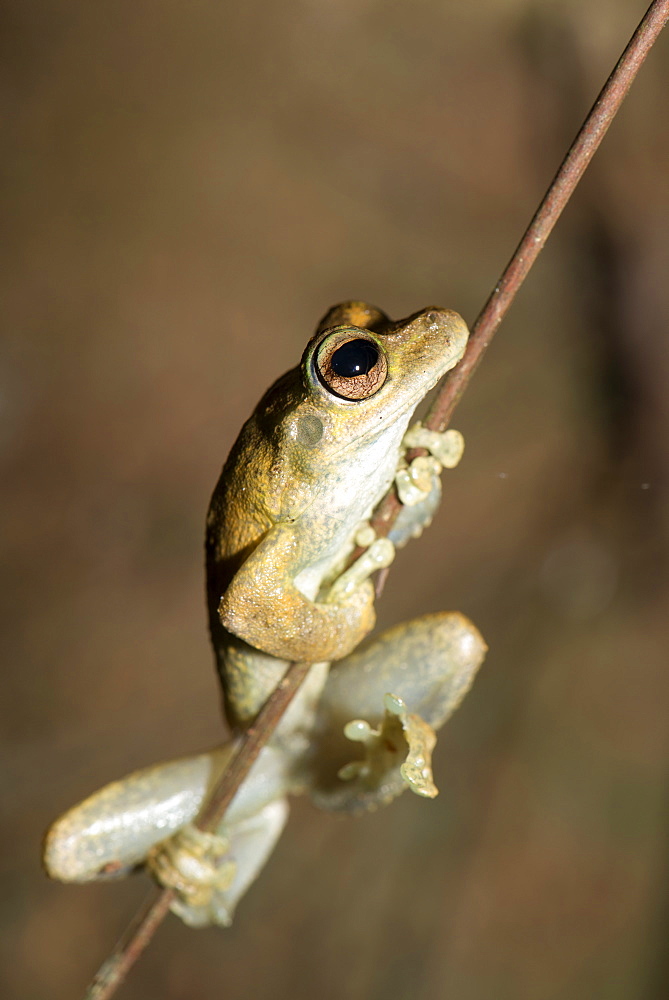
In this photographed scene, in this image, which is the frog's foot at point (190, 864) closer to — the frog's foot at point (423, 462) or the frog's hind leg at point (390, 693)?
the frog's hind leg at point (390, 693)

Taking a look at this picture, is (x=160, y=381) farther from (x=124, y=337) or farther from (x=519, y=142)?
(x=519, y=142)

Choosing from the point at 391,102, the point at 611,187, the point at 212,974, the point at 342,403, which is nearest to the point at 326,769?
the point at 342,403

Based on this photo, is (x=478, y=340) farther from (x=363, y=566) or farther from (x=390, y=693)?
(x=390, y=693)

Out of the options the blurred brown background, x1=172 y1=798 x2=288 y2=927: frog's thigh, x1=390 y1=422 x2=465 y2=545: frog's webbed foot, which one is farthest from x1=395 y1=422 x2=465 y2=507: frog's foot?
the blurred brown background

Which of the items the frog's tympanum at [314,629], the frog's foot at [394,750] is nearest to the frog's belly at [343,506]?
the frog's tympanum at [314,629]

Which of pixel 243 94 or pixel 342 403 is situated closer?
pixel 342 403
